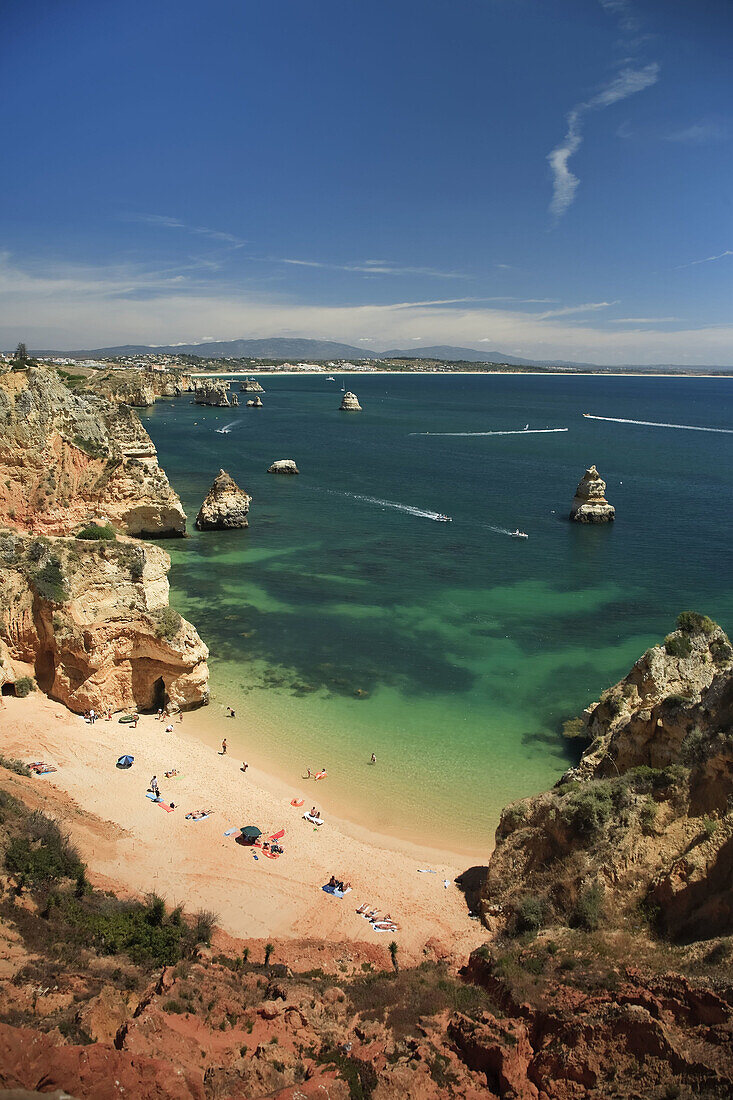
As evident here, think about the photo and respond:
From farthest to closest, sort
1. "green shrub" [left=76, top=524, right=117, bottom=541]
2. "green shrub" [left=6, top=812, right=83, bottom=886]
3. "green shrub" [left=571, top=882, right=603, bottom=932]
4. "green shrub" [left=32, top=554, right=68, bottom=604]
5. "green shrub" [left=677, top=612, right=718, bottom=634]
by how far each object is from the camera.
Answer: "green shrub" [left=76, top=524, right=117, bottom=541] → "green shrub" [left=32, top=554, right=68, bottom=604] → "green shrub" [left=677, top=612, right=718, bottom=634] → "green shrub" [left=6, top=812, right=83, bottom=886] → "green shrub" [left=571, top=882, right=603, bottom=932]

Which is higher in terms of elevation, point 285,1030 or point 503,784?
point 285,1030

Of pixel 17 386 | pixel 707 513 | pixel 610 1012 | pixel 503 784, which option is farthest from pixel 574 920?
pixel 707 513

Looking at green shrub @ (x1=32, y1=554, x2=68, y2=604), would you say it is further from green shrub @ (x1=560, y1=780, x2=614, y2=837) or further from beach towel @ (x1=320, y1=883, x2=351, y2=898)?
green shrub @ (x1=560, y1=780, x2=614, y2=837)

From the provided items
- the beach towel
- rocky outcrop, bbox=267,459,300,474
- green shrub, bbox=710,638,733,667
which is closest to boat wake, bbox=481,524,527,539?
rocky outcrop, bbox=267,459,300,474

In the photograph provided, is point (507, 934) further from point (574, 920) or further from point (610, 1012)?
point (610, 1012)

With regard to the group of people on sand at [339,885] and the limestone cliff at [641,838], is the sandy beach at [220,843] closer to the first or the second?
the group of people on sand at [339,885]

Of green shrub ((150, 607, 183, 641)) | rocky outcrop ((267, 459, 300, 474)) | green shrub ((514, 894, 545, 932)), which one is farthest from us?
rocky outcrop ((267, 459, 300, 474))
